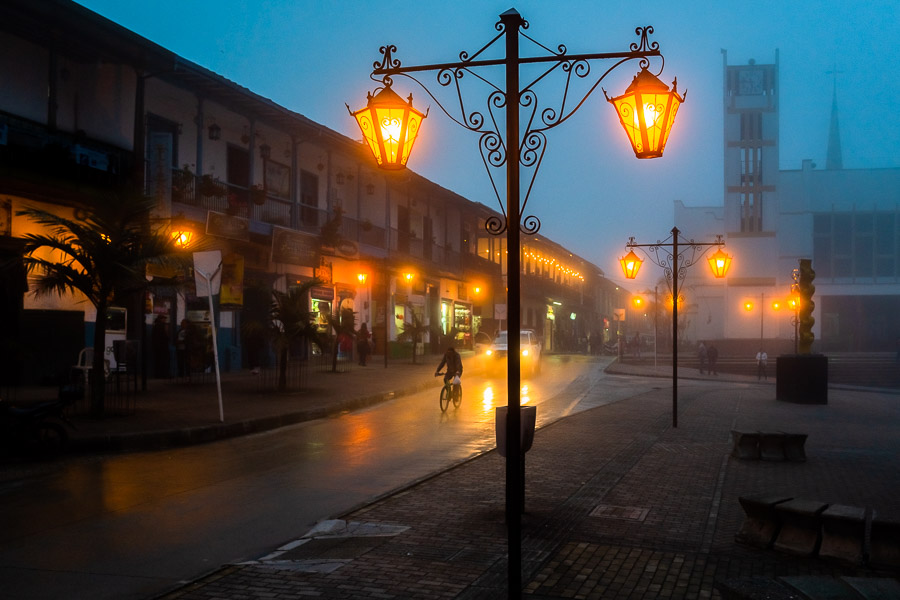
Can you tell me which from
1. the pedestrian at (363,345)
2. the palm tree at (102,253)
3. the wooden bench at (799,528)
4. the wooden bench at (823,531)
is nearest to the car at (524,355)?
the pedestrian at (363,345)

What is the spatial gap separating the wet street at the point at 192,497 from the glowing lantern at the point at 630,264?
4.98 m

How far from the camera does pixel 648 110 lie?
6.15 meters

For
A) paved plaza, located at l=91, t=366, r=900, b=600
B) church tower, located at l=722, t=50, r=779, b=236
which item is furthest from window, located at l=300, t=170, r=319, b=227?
church tower, located at l=722, t=50, r=779, b=236

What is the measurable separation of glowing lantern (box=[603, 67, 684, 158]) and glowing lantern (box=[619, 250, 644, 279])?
11.3m

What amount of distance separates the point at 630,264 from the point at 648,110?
1175 cm

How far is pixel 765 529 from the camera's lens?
260 inches

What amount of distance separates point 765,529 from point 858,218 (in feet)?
210

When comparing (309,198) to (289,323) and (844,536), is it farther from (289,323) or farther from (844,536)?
(844,536)

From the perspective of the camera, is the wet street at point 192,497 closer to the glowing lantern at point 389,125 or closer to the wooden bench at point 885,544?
the glowing lantern at point 389,125

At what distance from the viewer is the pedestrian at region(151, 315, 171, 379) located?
21312mm

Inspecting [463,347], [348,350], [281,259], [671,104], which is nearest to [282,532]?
[671,104]

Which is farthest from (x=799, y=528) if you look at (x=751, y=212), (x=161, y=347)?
(x=751, y=212)

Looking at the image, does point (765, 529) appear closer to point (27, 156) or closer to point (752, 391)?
point (27, 156)

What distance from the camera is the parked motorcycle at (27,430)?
1093 cm
